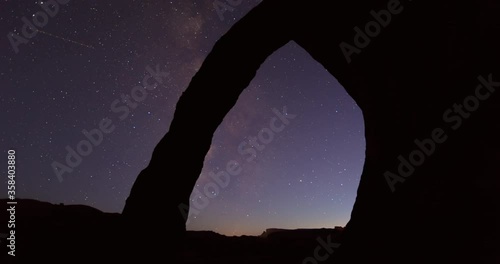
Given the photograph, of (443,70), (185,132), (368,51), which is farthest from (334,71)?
(185,132)

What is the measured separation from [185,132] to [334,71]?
7.68 feet

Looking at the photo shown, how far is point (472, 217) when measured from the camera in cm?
295

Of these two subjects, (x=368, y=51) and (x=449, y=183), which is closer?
(x=449, y=183)

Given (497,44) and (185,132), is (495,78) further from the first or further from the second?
(185,132)

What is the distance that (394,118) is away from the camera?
3.93 meters

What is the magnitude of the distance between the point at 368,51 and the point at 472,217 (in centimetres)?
227

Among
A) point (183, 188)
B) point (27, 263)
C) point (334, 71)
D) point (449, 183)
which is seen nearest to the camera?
point (449, 183)

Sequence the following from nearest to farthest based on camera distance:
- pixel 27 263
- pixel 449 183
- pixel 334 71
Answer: pixel 449 183 → pixel 27 263 → pixel 334 71

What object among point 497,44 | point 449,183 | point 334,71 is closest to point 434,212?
point 449,183

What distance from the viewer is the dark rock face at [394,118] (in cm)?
306

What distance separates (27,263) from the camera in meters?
4.29

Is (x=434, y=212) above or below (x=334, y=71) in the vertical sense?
below

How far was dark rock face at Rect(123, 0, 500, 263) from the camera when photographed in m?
3.06

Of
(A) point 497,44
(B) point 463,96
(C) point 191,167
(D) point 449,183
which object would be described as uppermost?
(C) point 191,167
